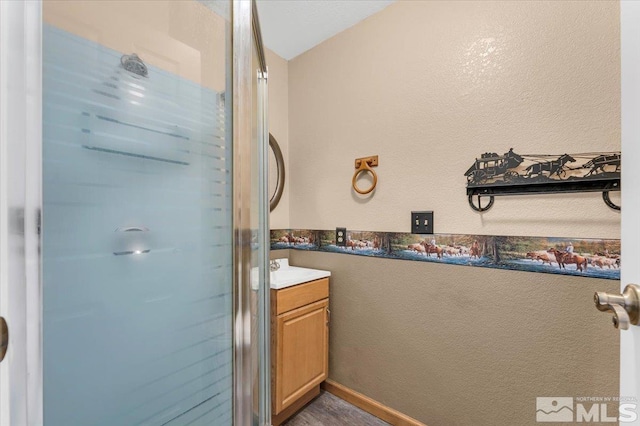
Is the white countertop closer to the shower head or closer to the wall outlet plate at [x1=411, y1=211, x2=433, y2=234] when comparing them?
the wall outlet plate at [x1=411, y1=211, x2=433, y2=234]

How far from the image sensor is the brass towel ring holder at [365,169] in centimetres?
166

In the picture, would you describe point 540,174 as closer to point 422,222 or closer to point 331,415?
point 422,222

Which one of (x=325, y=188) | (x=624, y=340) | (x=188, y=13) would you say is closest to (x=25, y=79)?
(x=188, y=13)

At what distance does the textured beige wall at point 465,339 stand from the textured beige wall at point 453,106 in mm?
265

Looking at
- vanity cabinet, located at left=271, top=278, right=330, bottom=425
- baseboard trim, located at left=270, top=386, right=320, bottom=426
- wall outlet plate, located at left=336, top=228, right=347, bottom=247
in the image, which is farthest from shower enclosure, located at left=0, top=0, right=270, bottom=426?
wall outlet plate, located at left=336, top=228, right=347, bottom=247

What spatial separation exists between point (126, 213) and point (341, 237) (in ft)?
4.53

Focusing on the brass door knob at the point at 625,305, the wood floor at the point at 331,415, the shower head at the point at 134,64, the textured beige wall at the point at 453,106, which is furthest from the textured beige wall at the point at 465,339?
the shower head at the point at 134,64

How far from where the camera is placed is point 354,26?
1.77 meters

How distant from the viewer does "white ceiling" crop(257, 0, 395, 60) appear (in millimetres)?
1604

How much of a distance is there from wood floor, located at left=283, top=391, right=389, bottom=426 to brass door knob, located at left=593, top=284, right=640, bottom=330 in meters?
1.48

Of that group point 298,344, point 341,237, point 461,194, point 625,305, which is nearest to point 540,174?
point 461,194

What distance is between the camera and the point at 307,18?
5.63 ft

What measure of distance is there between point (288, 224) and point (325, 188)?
1.62ft

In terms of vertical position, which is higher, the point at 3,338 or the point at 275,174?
the point at 275,174
